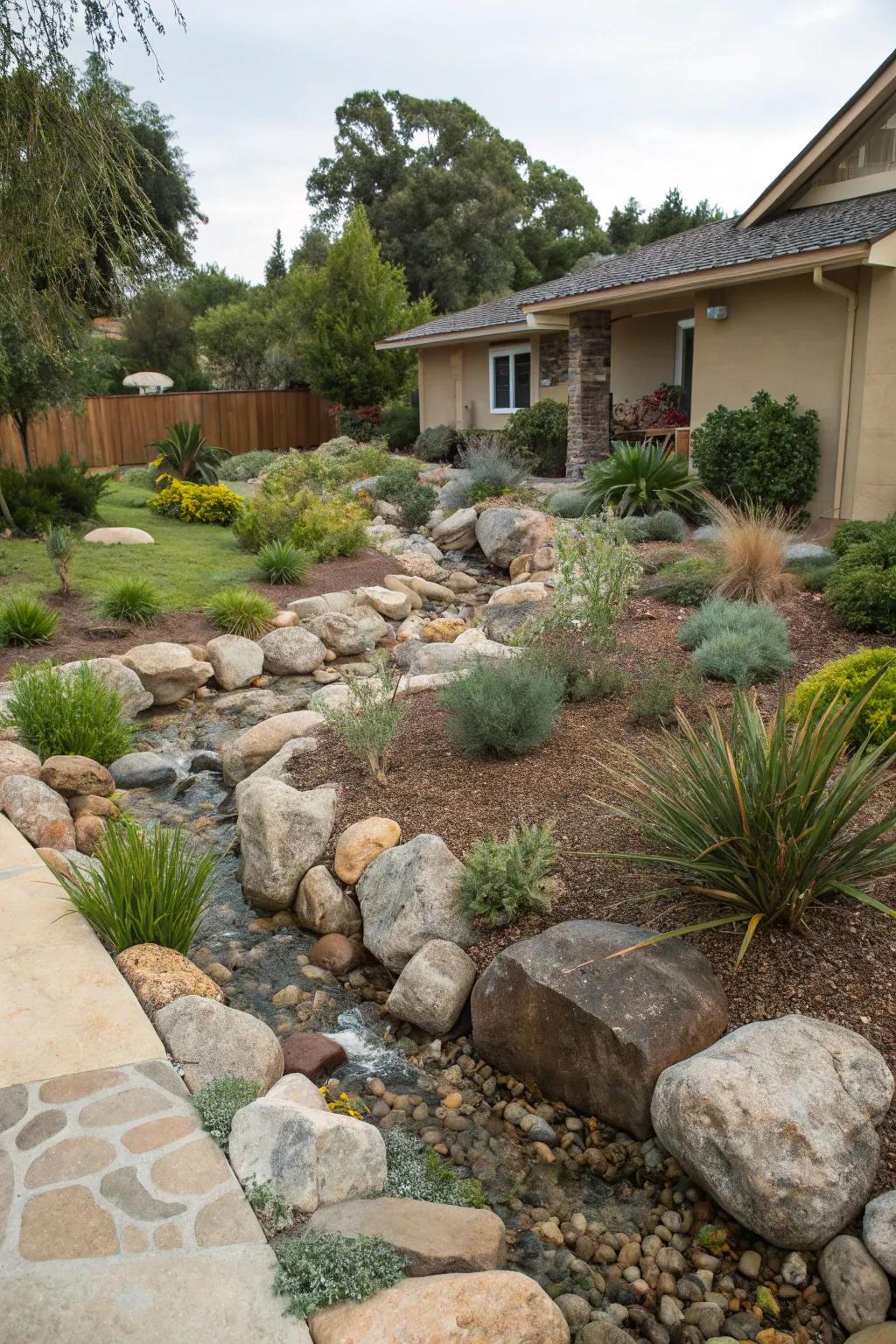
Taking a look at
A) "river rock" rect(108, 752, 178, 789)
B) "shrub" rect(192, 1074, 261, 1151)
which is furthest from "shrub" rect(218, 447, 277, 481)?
→ "shrub" rect(192, 1074, 261, 1151)

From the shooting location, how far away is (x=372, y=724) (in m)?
5.91

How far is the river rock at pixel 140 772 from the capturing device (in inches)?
279

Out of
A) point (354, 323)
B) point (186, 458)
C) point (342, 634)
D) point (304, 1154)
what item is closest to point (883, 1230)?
point (304, 1154)

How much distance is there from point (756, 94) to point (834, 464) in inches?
164

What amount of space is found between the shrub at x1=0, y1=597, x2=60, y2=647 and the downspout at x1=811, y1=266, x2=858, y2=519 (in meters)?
9.07

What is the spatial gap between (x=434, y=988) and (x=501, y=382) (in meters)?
18.8

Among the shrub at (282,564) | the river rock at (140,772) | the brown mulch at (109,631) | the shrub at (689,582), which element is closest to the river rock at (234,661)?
the brown mulch at (109,631)

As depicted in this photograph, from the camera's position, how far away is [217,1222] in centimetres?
274

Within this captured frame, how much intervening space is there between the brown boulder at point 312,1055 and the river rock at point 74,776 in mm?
2916

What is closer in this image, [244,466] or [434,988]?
[434,988]

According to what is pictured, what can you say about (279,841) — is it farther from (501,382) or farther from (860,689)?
(501,382)

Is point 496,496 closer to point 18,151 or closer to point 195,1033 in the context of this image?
point 18,151

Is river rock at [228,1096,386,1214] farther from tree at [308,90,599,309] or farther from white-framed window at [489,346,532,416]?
tree at [308,90,599,309]

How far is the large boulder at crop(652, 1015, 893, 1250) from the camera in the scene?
2.97 m
